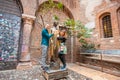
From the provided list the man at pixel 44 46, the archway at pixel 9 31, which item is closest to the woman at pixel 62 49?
the man at pixel 44 46

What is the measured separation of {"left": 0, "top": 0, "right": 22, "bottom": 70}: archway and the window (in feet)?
18.2

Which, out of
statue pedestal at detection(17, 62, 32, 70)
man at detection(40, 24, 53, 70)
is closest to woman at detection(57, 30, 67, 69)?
man at detection(40, 24, 53, 70)

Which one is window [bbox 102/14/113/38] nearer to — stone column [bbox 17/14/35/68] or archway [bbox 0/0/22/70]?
stone column [bbox 17/14/35/68]

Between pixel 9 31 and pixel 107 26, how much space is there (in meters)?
6.09

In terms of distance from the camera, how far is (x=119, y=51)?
16.3ft

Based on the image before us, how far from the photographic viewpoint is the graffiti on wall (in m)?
4.50

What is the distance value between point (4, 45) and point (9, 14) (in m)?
1.61

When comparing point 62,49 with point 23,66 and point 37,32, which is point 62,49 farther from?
point 37,32

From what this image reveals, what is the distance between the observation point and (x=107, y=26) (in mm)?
6352

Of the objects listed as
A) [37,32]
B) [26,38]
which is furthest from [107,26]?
[26,38]

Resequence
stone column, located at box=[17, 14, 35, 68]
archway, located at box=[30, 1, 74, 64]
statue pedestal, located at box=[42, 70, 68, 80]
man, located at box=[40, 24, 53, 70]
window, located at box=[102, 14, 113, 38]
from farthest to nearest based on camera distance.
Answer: window, located at box=[102, 14, 113, 38] → archway, located at box=[30, 1, 74, 64] → stone column, located at box=[17, 14, 35, 68] → man, located at box=[40, 24, 53, 70] → statue pedestal, located at box=[42, 70, 68, 80]

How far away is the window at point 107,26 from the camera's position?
617cm

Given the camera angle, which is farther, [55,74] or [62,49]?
[62,49]

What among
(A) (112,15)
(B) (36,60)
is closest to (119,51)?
(A) (112,15)
